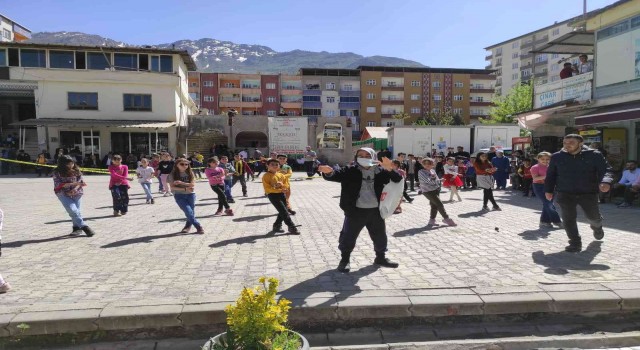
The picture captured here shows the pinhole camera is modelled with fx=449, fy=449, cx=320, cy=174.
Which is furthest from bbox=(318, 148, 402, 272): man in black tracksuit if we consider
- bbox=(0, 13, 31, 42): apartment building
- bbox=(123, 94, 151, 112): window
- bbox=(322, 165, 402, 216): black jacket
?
bbox=(0, 13, 31, 42): apartment building

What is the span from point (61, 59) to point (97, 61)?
94.1 inches

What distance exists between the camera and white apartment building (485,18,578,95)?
85531 mm

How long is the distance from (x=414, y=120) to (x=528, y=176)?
61.7 meters

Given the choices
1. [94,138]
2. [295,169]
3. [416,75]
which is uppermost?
[416,75]

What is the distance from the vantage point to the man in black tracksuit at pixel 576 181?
21.2 feet

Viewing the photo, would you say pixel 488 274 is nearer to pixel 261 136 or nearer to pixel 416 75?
pixel 261 136

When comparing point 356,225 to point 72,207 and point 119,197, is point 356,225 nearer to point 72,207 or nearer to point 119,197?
point 72,207

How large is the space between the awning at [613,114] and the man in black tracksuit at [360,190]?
9.85m

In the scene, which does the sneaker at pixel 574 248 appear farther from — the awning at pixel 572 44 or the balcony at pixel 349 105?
the balcony at pixel 349 105

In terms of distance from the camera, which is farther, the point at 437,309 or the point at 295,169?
the point at 295,169

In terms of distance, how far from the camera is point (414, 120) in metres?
75.7

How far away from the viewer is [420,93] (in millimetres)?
75812

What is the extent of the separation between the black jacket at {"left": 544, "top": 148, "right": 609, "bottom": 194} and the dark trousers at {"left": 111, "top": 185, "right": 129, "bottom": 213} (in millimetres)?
9564

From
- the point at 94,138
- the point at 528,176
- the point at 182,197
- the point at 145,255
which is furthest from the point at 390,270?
the point at 94,138
